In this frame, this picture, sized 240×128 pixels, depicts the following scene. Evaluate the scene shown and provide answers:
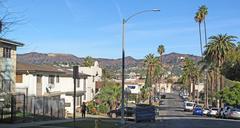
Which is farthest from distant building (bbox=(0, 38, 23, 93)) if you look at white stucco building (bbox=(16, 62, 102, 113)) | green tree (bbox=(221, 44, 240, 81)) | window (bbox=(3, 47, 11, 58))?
green tree (bbox=(221, 44, 240, 81))

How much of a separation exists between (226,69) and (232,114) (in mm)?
52027

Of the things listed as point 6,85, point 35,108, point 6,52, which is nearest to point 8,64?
point 6,52

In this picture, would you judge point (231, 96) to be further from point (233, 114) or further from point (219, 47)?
point (233, 114)

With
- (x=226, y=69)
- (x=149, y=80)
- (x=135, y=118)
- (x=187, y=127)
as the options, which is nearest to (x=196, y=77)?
(x=149, y=80)

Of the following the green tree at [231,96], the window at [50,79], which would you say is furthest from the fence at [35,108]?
the green tree at [231,96]

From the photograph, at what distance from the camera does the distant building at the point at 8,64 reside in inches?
1900

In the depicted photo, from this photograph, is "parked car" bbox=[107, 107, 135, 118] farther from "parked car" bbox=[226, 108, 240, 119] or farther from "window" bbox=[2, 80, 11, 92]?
"parked car" bbox=[226, 108, 240, 119]

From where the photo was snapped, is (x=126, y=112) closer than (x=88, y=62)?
Yes

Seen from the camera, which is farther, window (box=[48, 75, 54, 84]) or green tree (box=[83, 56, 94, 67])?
green tree (box=[83, 56, 94, 67])

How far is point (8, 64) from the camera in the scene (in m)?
50.1

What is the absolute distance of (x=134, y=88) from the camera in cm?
16175

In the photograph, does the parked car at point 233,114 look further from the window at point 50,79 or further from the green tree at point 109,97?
the window at point 50,79

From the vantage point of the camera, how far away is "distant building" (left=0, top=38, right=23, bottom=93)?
48250mm

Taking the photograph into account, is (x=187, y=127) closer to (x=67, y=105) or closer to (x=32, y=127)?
(x=32, y=127)
